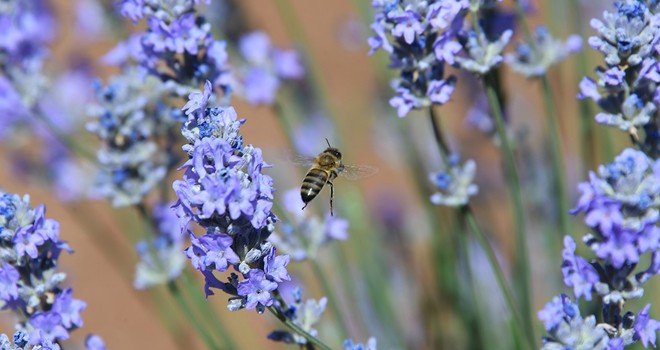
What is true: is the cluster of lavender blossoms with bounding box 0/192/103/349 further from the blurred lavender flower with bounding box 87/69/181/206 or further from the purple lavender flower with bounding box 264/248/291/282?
the blurred lavender flower with bounding box 87/69/181/206

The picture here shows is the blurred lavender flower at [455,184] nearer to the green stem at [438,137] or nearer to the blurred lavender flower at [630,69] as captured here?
the green stem at [438,137]

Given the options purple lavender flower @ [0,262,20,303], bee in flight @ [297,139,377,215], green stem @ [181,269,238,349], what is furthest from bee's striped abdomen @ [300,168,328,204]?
purple lavender flower @ [0,262,20,303]

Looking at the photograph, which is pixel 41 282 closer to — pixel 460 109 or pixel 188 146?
pixel 188 146

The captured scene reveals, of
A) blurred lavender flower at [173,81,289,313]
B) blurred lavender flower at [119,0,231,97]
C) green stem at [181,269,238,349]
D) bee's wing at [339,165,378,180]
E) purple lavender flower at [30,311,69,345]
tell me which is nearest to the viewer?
blurred lavender flower at [173,81,289,313]

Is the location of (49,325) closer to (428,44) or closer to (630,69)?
(428,44)

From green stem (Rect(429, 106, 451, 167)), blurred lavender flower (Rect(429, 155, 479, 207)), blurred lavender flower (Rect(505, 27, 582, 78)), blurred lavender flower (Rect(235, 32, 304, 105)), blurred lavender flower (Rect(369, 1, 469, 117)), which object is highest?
blurred lavender flower (Rect(235, 32, 304, 105))

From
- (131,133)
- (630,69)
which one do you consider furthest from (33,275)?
(630,69)

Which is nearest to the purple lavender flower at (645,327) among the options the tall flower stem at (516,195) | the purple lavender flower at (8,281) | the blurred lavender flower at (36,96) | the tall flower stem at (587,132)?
the tall flower stem at (516,195)
